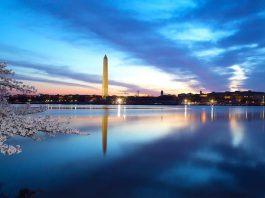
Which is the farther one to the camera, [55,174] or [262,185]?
[55,174]

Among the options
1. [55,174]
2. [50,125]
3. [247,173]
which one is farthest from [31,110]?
[247,173]

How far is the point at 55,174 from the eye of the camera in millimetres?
14195

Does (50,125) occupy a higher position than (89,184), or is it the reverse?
(50,125)

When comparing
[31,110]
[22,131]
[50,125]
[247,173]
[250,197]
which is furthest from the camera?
[247,173]

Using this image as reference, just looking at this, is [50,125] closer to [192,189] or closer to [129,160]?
[192,189]

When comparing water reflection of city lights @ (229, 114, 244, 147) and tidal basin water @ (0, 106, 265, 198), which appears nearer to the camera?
tidal basin water @ (0, 106, 265, 198)

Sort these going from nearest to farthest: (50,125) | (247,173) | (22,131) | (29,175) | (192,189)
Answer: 1. (22,131)
2. (50,125)
3. (192,189)
4. (29,175)
5. (247,173)

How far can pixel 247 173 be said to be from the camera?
15227 mm

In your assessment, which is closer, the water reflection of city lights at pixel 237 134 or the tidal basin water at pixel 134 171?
the tidal basin water at pixel 134 171

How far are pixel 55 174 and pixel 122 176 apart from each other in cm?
283

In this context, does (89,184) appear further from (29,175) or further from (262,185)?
(262,185)

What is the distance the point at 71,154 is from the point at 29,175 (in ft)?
20.4

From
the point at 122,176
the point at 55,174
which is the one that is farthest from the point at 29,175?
the point at 122,176

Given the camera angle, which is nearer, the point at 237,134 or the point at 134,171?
the point at 134,171
